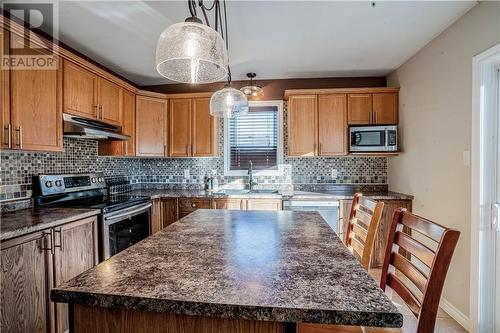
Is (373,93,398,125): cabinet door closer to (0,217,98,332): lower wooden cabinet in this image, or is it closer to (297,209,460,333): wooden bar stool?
(297,209,460,333): wooden bar stool

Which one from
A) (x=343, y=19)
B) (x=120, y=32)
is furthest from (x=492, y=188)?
(x=120, y=32)

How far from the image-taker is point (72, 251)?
196cm

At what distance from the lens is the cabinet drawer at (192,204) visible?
331 cm

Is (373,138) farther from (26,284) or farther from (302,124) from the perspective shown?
(26,284)

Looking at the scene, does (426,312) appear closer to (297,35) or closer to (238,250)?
(238,250)

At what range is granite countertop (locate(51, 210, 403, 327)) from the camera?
0.70 meters

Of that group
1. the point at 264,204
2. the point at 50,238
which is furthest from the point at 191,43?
the point at 264,204

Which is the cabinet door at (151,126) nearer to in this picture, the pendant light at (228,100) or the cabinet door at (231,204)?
the cabinet door at (231,204)

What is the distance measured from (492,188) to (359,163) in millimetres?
1826

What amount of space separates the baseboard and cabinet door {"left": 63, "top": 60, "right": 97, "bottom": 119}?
370cm

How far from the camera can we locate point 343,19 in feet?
7.26

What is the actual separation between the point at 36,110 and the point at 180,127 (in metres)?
1.76

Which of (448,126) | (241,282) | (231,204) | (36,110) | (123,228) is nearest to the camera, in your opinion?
(241,282)

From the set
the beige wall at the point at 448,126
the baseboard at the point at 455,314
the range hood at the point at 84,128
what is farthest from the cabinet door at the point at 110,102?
the baseboard at the point at 455,314
